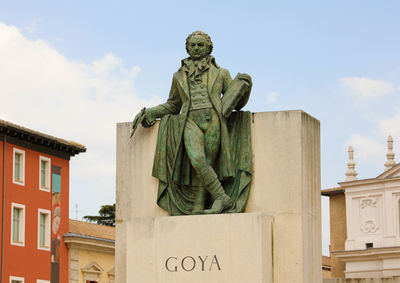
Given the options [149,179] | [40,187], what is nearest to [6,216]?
[40,187]

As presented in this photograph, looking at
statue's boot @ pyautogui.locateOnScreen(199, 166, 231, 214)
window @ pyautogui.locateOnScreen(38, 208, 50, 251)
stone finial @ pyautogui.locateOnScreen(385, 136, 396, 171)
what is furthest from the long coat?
stone finial @ pyautogui.locateOnScreen(385, 136, 396, 171)

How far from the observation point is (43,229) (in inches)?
1953

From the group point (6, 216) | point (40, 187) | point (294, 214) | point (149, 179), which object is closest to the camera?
point (294, 214)

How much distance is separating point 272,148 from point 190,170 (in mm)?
1020

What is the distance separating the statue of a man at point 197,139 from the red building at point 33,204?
33.8m

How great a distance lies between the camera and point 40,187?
4956cm

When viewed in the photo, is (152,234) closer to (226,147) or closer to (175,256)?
(175,256)

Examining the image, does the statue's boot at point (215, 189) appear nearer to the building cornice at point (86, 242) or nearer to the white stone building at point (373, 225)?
the building cornice at point (86, 242)

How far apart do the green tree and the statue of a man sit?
6082cm

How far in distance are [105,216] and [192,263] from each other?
205 feet

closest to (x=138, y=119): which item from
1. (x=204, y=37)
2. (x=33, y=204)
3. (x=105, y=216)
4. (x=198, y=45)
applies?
(x=198, y=45)

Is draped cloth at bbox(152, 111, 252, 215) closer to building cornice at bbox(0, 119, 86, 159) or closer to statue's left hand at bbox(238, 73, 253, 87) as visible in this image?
statue's left hand at bbox(238, 73, 253, 87)

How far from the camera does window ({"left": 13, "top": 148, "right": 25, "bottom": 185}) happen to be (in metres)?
47.5

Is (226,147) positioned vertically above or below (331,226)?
below
